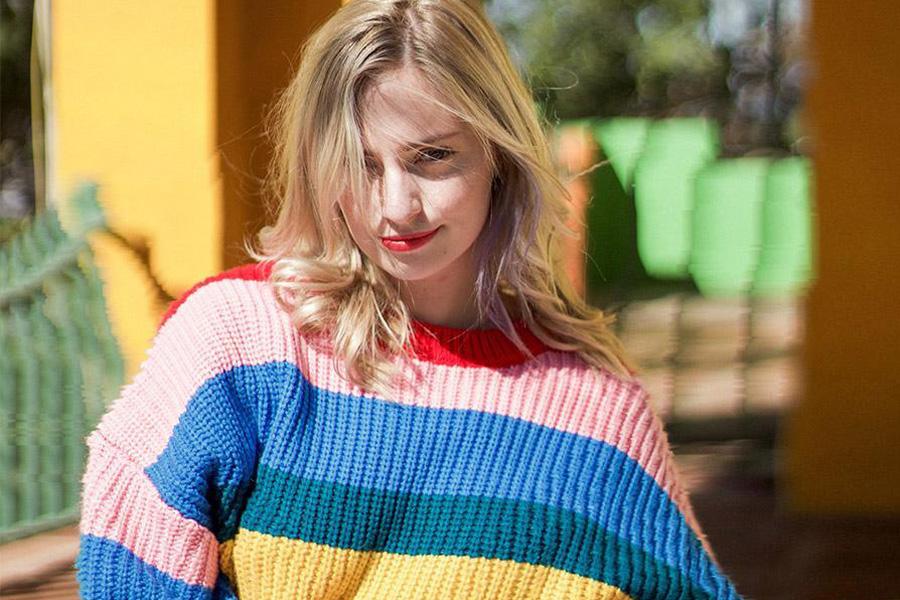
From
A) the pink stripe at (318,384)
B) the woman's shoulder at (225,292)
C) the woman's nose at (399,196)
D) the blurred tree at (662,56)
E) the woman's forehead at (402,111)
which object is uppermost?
the blurred tree at (662,56)

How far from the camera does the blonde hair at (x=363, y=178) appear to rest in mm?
1686

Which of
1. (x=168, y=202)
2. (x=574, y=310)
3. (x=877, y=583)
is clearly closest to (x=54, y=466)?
(x=168, y=202)

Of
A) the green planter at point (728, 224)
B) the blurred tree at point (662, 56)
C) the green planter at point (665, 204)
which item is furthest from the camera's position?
the blurred tree at point (662, 56)

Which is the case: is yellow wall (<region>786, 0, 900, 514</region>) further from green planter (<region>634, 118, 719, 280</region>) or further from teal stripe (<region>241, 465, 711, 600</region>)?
teal stripe (<region>241, 465, 711, 600</region>)

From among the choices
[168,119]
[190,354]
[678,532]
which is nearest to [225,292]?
[190,354]

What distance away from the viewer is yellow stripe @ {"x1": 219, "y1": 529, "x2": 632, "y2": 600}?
1.61 meters

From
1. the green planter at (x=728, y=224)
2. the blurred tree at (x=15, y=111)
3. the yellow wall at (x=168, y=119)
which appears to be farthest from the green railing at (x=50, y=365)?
the blurred tree at (x=15, y=111)

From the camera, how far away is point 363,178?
1657 mm

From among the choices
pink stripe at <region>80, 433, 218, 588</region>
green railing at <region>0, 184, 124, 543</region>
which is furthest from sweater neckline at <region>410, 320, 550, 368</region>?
green railing at <region>0, 184, 124, 543</region>

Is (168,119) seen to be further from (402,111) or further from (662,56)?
(662,56)

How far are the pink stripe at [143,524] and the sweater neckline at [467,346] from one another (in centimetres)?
37

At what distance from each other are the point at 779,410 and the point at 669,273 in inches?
50.6

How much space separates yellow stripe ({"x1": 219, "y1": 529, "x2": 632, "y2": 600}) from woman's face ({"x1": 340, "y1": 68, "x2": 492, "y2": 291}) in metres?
0.35

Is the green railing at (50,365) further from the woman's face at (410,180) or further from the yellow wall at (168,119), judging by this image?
the woman's face at (410,180)
